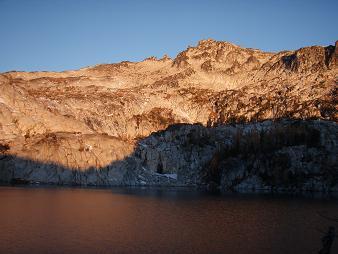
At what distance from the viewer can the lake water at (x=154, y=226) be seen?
5869cm

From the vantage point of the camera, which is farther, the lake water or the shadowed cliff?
the shadowed cliff

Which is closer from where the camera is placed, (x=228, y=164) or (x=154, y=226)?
(x=154, y=226)

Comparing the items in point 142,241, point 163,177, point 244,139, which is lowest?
point 142,241

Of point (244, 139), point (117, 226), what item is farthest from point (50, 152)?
point (117, 226)

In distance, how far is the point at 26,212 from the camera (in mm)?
84438

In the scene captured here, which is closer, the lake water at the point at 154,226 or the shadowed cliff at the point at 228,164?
the lake water at the point at 154,226

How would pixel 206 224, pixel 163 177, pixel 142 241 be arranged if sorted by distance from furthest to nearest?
1. pixel 163 177
2. pixel 206 224
3. pixel 142 241

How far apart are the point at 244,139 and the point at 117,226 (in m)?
121

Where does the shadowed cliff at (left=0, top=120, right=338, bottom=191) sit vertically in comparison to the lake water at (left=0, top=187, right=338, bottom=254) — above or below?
above

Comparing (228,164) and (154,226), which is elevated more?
(228,164)

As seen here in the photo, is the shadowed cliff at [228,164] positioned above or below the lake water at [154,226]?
above

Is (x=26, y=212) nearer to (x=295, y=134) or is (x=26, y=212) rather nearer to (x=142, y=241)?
(x=142, y=241)

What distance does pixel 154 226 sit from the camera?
75.8 meters

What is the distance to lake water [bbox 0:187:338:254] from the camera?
193 ft
